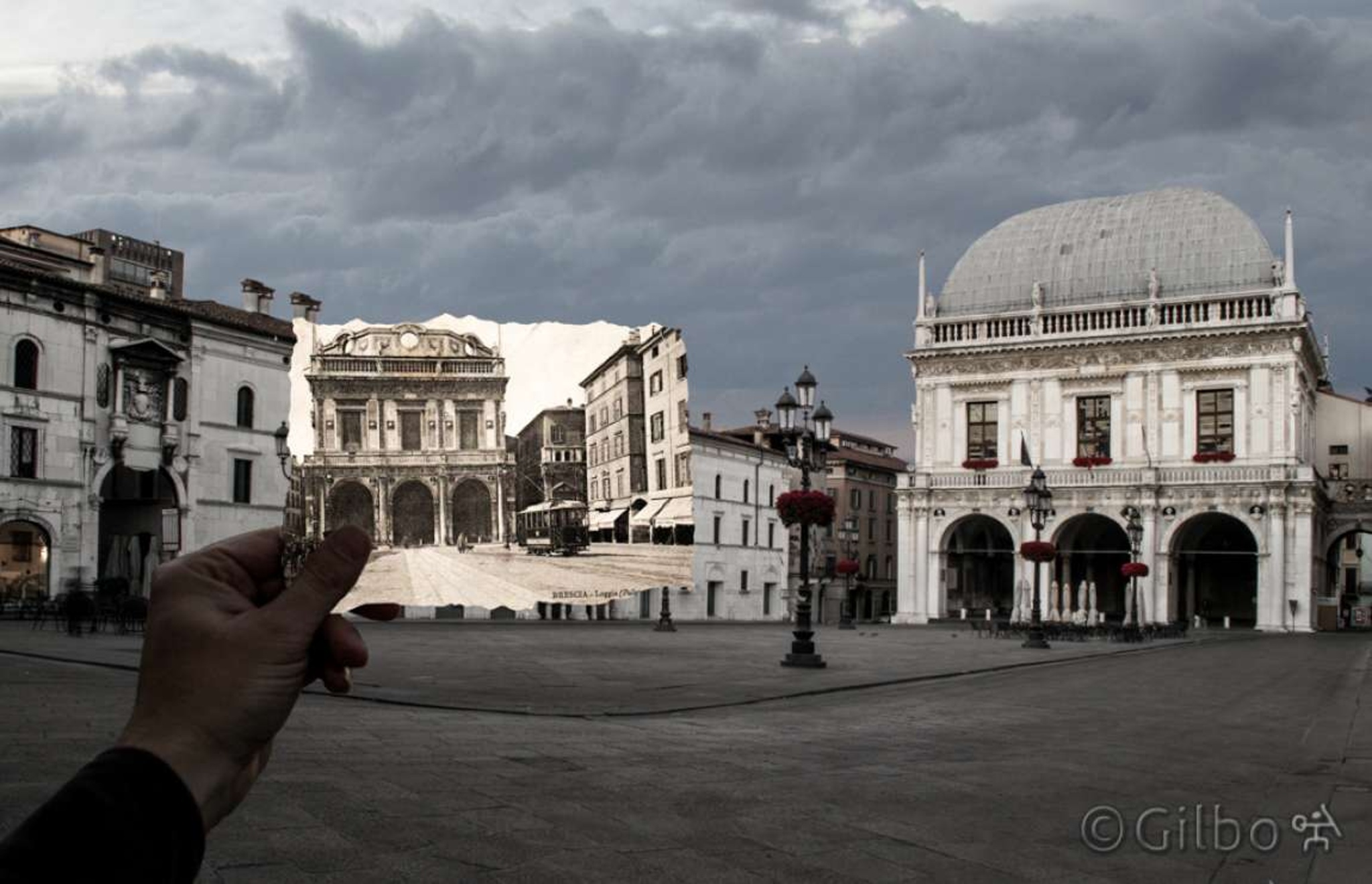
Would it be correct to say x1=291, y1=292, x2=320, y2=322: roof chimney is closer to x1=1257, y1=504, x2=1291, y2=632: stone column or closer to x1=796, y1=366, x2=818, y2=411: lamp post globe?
x1=796, y1=366, x2=818, y2=411: lamp post globe

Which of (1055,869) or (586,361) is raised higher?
(586,361)

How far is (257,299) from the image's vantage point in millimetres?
7434

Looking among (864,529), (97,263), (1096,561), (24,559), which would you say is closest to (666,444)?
(24,559)

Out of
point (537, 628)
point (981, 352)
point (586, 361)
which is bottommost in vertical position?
point (537, 628)

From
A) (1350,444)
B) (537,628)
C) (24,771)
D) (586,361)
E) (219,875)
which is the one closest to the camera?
(219,875)


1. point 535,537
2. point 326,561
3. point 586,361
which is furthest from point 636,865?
point 326,561

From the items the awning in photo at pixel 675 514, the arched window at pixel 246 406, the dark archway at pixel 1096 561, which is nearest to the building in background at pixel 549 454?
the awning in photo at pixel 675 514

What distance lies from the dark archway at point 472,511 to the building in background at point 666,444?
6.99 feet

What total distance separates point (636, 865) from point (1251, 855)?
14.4 ft

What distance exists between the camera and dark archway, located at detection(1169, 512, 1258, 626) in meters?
70.7

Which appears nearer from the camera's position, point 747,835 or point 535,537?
point 535,537

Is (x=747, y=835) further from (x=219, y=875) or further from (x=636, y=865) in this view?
(x=219, y=875)

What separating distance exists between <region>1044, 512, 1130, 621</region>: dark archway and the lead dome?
11.7 meters

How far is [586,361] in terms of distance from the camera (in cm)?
822
